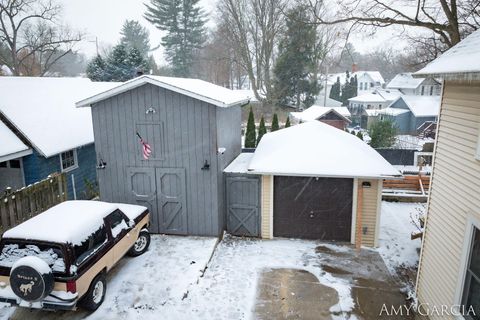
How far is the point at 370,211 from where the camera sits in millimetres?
9789

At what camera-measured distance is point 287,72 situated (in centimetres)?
3500

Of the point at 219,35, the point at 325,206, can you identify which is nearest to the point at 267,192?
the point at 325,206

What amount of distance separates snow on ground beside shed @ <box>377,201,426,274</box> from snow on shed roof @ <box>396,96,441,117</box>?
25.8 meters

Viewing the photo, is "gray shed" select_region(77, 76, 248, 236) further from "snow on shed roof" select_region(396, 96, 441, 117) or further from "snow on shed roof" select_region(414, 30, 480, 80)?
"snow on shed roof" select_region(396, 96, 441, 117)

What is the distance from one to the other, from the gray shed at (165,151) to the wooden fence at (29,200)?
5.11 ft

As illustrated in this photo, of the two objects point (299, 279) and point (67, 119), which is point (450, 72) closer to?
point (299, 279)

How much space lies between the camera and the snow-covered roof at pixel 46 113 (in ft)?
37.3

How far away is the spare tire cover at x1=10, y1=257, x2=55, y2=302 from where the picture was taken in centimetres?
546

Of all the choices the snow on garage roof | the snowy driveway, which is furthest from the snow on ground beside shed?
the snow on garage roof

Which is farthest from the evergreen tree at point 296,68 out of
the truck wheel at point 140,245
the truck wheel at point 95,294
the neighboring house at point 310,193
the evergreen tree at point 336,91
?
the truck wheel at point 95,294

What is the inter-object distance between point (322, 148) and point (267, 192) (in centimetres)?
220

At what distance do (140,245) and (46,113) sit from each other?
7494 mm

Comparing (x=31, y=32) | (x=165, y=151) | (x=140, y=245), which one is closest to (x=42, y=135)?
(x=165, y=151)

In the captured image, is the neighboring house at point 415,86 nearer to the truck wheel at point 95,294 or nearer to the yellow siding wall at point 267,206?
the yellow siding wall at point 267,206
